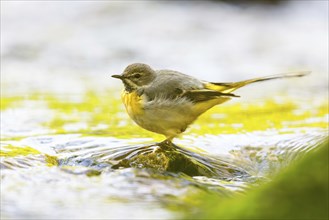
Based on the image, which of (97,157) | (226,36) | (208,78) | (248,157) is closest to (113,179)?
(97,157)

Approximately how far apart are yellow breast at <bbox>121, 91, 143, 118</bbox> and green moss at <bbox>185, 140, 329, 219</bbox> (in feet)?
11.0

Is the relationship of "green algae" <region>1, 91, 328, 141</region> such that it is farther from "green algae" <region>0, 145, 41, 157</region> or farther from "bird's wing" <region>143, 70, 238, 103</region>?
"bird's wing" <region>143, 70, 238, 103</region>

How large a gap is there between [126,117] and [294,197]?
673 centimetres

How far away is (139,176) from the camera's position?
256 inches

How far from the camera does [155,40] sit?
1647 cm

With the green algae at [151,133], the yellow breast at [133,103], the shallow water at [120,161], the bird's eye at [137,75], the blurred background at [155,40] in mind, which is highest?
the blurred background at [155,40]

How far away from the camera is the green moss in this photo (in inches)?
147

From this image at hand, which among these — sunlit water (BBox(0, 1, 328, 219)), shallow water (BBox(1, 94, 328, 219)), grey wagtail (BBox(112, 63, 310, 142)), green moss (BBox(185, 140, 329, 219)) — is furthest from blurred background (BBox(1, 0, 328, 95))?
green moss (BBox(185, 140, 329, 219))

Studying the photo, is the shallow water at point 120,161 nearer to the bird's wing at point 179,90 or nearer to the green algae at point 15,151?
the green algae at point 15,151

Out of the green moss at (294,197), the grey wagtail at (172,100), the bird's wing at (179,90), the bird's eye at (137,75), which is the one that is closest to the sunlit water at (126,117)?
the grey wagtail at (172,100)

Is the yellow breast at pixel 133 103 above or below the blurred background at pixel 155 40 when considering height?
below

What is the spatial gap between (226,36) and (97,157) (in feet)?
32.8

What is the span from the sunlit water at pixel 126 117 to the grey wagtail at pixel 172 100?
0.28 metres

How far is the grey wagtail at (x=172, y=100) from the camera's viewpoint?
726 centimetres
